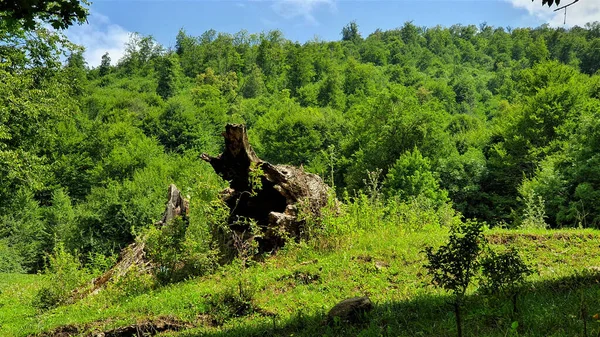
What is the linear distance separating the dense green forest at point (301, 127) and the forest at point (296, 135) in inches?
5.8

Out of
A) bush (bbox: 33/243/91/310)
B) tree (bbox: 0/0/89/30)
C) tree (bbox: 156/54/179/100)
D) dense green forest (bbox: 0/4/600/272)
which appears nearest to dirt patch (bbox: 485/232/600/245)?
dense green forest (bbox: 0/4/600/272)

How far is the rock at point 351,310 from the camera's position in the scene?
4488 millimetres

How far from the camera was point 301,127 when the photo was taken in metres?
55.7

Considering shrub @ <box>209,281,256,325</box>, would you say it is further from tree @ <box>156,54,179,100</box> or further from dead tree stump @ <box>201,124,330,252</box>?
tree @ <box>156,54,179,100</box>

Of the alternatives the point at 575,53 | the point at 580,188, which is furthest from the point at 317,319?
the point at 575,53

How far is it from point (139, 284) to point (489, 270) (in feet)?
20.2

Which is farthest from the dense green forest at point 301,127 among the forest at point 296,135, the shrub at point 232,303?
the shrub at point 232,303

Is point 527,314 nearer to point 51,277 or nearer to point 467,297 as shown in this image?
point 467,297

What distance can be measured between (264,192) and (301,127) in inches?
1821

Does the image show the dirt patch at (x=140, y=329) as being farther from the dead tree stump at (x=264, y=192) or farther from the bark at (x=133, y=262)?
the dead tree stump at (x=264, y=192)

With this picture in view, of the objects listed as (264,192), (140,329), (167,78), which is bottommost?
(140,329)

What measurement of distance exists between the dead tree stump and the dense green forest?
70 cm

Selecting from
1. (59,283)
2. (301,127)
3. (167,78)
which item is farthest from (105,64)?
(59,283)

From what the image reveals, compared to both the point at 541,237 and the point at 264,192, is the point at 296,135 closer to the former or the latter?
the point at 264,192
